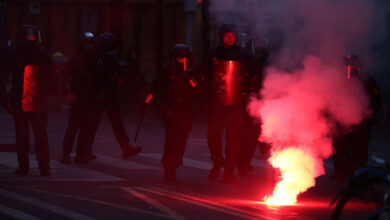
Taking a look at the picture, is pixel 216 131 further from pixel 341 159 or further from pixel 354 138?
pixel 354 138

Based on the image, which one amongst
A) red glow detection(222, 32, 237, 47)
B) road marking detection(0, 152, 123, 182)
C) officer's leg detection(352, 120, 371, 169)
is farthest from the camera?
officer's leg detection(352, 120, 371, 169)

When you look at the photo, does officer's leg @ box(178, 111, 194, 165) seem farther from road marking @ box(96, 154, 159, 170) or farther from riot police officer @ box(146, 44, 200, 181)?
road marking @ box(96, 154, 159, 170)

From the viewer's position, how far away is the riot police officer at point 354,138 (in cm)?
1138

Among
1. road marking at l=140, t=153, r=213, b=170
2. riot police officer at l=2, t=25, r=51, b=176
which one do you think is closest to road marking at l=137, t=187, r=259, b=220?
riot police officer at l=2, t=25, r=51, b=176

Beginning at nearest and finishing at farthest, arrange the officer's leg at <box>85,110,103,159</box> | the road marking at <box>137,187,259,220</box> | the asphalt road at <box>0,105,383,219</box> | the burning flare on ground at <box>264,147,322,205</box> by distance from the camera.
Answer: the road marking at <box>137,187,259,220</box>, the asphalt road at <box>0,105,383,219</box>, the burning flare on ground at <box>264,147,322,205</box>, the officer's leg at <box>85,110,103,159</box>

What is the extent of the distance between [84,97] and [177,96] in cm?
204

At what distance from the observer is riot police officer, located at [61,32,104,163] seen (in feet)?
41.2

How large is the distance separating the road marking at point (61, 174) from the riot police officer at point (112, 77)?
46.5 inches

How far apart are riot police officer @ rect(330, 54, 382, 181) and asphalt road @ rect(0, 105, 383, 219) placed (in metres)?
0.29

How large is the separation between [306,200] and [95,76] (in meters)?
4.52

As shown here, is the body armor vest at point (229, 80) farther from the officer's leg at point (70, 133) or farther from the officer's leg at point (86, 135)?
the officer's leg at point (70, 133)

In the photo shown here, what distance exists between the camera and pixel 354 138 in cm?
1183

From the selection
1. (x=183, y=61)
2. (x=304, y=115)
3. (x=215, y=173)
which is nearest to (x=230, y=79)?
(x=183, y=61)

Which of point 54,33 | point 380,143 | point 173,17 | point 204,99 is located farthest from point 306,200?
point 54,33
